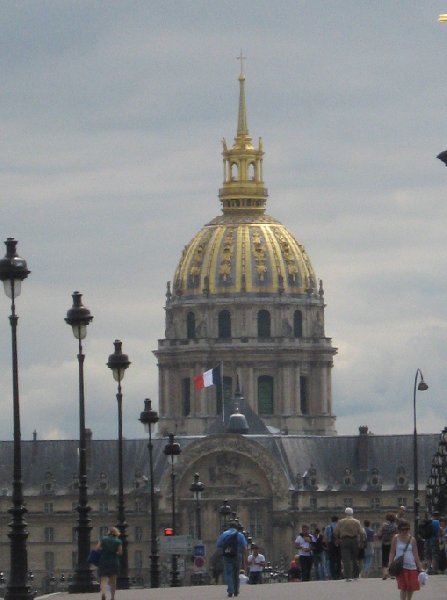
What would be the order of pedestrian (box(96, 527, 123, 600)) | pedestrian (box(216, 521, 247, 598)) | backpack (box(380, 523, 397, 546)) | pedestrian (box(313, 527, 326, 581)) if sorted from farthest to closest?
pedestrian (box(313, 527, 326, 581))
backpack (box(380, 523, 397, 546))
pedestrian (box(216, 521, 247, 598))
pedestrian (box(96, 527, 123, 600))

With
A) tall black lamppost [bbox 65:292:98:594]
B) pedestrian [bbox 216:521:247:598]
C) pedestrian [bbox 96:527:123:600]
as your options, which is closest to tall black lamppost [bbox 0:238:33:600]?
pedestrian [bbox 96:527:123:600]

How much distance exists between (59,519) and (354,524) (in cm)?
11640

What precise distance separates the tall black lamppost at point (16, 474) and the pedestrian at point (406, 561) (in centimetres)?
740

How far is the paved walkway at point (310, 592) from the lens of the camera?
171ft

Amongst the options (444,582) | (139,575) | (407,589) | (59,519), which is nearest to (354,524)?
(444,582)

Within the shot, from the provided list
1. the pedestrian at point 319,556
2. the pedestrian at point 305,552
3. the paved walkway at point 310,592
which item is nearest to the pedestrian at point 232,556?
the paved walkway at point 310,592

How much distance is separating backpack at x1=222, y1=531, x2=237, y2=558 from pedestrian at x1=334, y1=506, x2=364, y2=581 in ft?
8.23

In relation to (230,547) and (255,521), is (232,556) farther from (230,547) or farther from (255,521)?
(255,521)

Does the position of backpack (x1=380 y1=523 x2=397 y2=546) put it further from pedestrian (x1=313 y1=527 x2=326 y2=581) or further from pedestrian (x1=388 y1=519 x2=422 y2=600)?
pedestrian (x1=388 y1=519 x2=422 y2=600)

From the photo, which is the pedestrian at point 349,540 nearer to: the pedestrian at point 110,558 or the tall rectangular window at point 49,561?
the pedestrian at point 110,558

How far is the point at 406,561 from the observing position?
156 feet

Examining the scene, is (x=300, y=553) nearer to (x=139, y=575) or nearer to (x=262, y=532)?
(x=139, y=575)

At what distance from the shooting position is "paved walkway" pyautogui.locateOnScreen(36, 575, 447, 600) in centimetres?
5219

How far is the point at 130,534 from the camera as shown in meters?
168
